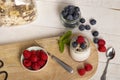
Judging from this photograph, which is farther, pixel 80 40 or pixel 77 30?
pixel 77 30

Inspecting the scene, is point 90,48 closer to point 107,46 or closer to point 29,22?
point 107,46

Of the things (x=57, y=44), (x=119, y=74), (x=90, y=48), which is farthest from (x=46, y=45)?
(x=119, y=74)

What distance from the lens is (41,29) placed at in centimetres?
93

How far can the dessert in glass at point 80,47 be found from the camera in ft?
2.67

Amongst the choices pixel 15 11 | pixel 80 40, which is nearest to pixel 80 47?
pixel 80 40

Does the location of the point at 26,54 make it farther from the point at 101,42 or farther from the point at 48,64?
the point at 101,42

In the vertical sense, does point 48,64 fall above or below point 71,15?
below

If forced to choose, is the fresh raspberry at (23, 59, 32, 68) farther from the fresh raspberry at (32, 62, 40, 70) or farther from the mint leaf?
the mint leaf

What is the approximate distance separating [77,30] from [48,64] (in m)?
0.15

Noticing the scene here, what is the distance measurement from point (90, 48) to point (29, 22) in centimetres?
21

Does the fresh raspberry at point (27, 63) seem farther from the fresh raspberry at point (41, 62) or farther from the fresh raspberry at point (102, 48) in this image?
the fresh raspberry at point (102, 48)

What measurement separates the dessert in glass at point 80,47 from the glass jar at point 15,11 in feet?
0.57

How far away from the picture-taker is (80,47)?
0.82 metres

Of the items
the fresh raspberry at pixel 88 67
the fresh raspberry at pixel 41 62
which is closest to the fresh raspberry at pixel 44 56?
the fresh raspberry at pixel 41 62
